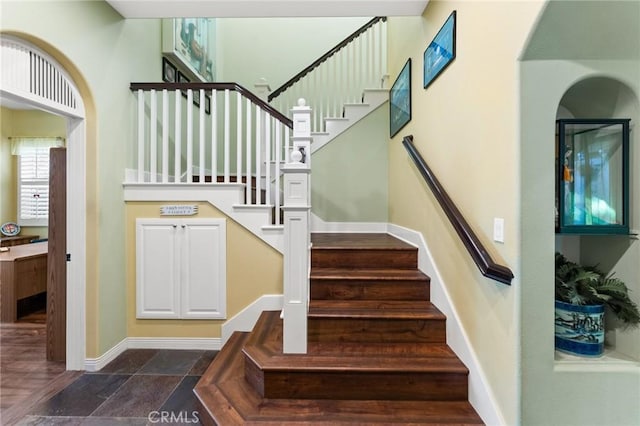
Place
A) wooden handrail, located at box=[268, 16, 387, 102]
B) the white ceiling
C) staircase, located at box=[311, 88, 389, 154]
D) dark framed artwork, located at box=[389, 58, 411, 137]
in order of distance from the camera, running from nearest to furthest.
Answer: the white ceiling → dark framed artwork, located at box=[389, 58, 411, 137] → staircase, located at box=[311, 88, 389, 154] → wooden handrail, located at box=[268, 16, 387, 102]

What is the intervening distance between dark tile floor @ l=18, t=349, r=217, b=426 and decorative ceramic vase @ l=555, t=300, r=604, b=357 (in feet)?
6.96

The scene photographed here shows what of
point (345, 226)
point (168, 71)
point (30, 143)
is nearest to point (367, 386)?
point (345, 226)

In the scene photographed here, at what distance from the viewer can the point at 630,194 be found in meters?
1.43

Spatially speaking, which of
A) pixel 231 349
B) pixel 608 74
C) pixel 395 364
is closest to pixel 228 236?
pixel 231 349

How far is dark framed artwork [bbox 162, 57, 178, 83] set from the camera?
344 centimetres

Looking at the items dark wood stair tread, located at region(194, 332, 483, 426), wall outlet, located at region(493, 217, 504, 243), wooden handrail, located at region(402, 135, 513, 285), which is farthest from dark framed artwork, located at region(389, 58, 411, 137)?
dark wood stair tread, located at region(194, 332, 483, 426)

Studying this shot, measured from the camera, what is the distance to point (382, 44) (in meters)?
3.98

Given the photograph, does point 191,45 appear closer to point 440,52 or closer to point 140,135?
point 140,135

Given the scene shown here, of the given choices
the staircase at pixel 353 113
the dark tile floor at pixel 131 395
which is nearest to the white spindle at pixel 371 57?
the staircase at pixel 353 113

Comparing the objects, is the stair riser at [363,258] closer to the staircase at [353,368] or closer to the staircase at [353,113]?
the staircase at [353,368]

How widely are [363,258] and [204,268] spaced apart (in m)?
1.48

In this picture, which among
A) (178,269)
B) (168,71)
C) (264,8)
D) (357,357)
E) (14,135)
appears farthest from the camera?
(14,135)

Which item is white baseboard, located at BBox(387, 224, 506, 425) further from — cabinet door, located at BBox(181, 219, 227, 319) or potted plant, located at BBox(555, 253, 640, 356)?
cabinet door, located at BBox(181, 219, 227, 319)

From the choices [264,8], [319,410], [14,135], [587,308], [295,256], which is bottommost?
[319,410]
